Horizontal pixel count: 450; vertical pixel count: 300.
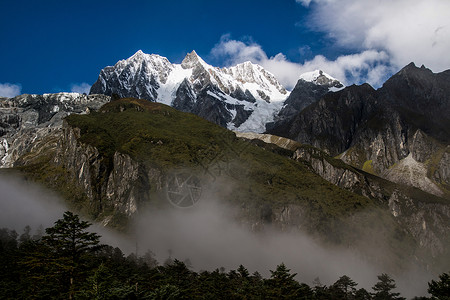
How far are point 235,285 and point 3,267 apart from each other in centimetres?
5100

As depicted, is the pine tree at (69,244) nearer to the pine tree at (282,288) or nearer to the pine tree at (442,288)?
the pine tree at (282,288)

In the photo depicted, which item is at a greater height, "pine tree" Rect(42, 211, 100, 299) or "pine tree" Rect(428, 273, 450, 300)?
"pine tree" Rect(42, 211, 100, 299)

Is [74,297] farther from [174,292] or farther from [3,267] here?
[3,267]

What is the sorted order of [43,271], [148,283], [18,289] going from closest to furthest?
[43,271] < [18,289] < [148,283]

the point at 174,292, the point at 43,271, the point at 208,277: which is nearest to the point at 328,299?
the point at 208,277

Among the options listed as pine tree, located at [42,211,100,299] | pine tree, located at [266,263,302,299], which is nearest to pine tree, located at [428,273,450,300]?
pine tree, located at [266,263,302,299]

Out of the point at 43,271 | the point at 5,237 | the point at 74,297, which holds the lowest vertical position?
the point at 74,297

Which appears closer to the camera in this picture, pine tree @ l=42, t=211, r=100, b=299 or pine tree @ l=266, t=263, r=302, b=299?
pine tree @ l=42, t=211, r=100, b=299

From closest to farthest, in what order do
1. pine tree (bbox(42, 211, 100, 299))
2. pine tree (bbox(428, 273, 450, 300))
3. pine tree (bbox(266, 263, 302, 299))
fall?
Answer: pine tree (bbox(42, 211, 100, 299)) → pine tree (bbox(428, 273, 450, 300)) → pine tree (bbox(266, 263, 302, 299))

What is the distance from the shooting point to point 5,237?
6580 inches

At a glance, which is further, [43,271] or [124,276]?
[124,276]

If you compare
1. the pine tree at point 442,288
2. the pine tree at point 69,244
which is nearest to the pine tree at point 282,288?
the pine tree at point 442,288

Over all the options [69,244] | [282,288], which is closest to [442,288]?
[282,288]

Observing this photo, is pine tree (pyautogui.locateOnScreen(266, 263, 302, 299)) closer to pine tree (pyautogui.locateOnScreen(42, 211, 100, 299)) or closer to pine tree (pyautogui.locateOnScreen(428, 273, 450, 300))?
pine tree (pyautogui.locateOnScreen(428, 273, 450, 300))
